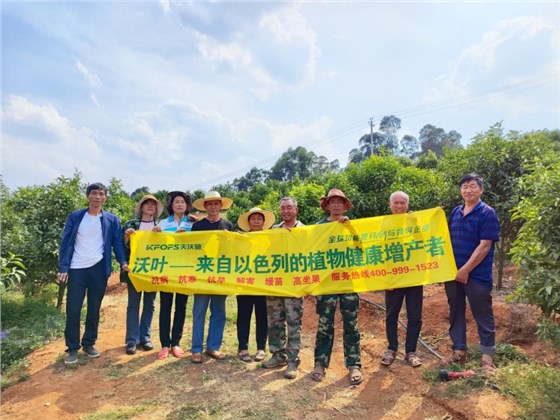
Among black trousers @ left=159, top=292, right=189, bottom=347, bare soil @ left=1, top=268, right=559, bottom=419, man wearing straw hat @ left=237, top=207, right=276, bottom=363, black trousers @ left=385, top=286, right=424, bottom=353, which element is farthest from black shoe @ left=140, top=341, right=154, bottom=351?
black trousers @ left=385, top=286, right=424, bottom=353

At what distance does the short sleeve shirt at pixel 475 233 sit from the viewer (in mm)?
3834

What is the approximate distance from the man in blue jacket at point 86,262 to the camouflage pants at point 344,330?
257 cm

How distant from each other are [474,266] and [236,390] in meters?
2.77

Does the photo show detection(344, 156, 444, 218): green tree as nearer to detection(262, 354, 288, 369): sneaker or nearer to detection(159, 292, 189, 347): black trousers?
detection(262, 354, 288, 369): sneaker

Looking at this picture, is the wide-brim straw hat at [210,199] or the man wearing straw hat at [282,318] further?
the wide-brim straw hat at [210,199]

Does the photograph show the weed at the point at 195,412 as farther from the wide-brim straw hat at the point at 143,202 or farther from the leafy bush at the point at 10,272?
the wide-brim straw hat at the point at 143,202

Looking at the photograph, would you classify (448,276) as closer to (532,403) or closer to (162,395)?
(532,403)

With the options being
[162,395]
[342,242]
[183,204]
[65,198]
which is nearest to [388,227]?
[342,242]

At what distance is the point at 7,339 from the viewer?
17.7 feet

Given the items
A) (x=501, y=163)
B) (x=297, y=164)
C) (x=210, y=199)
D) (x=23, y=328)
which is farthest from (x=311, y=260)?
(x=297, y=164)

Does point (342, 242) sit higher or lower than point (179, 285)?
higher

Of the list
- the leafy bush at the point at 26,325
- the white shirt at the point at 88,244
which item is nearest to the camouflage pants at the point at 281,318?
the white shirt at the point at 88,244

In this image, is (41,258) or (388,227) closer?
(388,227)

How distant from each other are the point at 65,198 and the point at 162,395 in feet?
17.3
